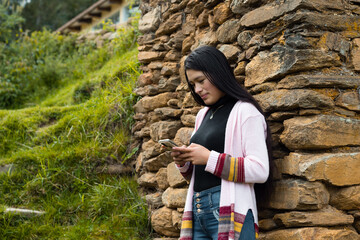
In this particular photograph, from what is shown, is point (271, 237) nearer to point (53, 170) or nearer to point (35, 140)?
point (53, 170)

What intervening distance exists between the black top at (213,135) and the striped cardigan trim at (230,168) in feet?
0.48

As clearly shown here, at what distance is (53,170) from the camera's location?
15.1ft

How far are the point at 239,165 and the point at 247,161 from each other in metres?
0.05

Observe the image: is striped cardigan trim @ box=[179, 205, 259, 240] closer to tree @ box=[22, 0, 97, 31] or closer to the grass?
the grass

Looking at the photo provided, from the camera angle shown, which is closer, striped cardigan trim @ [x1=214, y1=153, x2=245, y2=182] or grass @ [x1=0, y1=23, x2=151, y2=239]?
striped cardigan trim @ [x1=214, y1=153, x2=245, y2=182]

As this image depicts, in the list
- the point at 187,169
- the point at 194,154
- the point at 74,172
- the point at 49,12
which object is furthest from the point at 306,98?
the point at 49,12

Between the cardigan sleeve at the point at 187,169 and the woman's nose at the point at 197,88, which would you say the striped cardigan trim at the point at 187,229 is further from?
the woman's nose at the point at 197,88

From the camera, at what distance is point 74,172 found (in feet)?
15.0

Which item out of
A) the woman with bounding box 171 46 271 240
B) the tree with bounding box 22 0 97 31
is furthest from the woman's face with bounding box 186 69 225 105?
the tree with bounding box 22 0 97 31

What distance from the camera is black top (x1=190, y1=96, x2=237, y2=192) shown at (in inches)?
94.8

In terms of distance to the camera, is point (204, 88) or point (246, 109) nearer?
point (246, 109)

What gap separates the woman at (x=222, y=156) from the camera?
221 centimetres

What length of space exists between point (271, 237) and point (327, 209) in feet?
1.24

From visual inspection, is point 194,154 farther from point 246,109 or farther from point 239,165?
point 246,109
